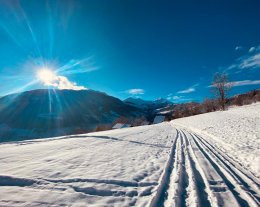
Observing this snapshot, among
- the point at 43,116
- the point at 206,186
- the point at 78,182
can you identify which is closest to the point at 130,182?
the point at 78,182

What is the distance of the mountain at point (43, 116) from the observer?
12671 centimetres

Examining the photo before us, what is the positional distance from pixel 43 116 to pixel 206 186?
513ft

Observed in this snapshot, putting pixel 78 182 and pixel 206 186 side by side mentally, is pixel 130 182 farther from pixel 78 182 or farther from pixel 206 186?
pixel 206 186

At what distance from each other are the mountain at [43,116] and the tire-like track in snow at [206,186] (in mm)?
100865

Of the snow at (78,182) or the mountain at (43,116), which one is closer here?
the snow at (78,182)

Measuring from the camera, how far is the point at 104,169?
827cm

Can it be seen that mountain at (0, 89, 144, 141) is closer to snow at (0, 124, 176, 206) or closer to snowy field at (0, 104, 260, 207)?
snow at (0, 124, 176, 206)

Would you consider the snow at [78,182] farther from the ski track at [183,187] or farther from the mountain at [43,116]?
the mountain at [43,116]

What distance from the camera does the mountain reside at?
126706mm

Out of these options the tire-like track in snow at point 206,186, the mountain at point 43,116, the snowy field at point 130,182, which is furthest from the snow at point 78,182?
the mountain at point 43,116

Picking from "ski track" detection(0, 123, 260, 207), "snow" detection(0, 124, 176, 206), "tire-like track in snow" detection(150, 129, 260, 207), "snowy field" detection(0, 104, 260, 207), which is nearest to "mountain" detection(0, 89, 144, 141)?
Answer: "snow" detection(0, 124, 176, 206)

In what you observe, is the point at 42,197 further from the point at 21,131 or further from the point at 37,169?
the point at 21,131

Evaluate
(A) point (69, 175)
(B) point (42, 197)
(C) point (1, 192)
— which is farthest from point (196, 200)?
(C) point (1, 192)

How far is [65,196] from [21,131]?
135 metres
